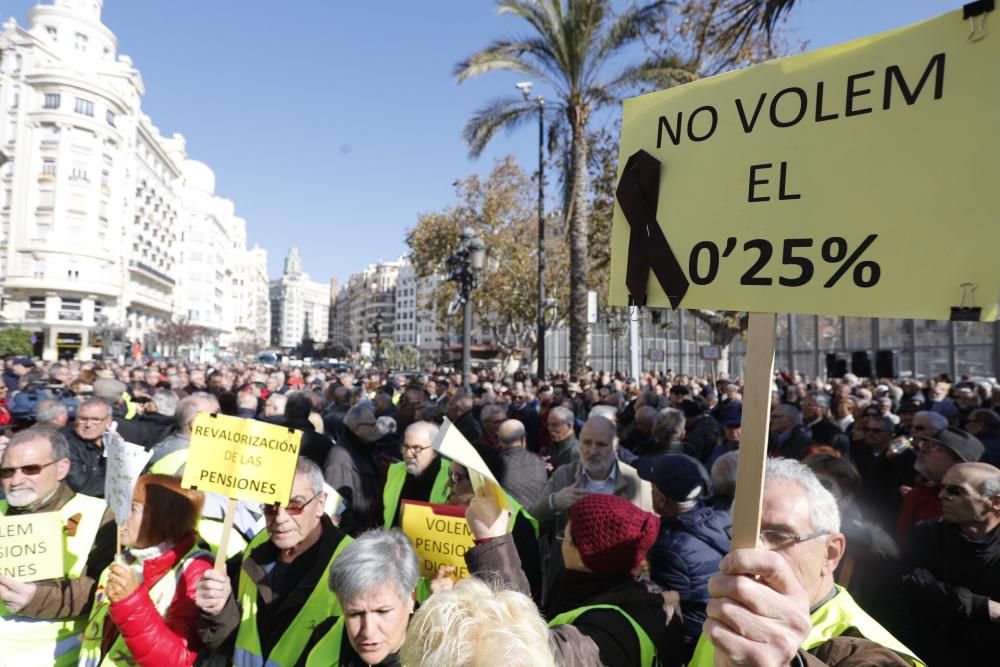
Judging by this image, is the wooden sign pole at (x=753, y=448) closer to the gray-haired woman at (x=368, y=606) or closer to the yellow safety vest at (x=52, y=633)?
the gray-haired woman at (x=368, y=606)

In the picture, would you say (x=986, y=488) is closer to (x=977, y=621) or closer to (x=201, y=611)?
(x=977, y=621)

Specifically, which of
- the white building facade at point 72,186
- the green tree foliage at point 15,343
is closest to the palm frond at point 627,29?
the green tree foliage at point 15,343

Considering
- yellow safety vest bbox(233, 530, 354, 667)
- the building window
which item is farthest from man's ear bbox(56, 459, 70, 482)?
the building window

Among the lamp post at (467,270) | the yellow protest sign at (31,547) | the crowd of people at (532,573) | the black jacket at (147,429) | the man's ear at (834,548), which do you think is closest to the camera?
the crowd of people at (532,573)

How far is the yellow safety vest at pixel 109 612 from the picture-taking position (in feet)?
9.21

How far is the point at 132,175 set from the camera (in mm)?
62781

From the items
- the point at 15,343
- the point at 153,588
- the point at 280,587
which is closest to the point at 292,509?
the point at 280,587

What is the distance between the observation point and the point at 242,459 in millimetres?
2922

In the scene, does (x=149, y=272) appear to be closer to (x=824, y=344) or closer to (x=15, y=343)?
(x=15, y=343)

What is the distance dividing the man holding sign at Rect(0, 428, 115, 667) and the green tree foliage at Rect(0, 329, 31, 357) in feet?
121

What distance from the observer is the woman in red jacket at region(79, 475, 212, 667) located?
103 inches

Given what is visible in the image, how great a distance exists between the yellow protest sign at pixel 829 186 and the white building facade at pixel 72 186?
53632 mm

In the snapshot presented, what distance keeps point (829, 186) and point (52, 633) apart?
12.2 feet

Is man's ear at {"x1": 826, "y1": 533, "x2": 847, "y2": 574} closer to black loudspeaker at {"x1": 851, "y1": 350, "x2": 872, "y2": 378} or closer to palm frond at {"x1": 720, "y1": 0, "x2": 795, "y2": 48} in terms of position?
palm frond at {"x1": 720, "y1": 0, "x2": 795, "y2": 48}
